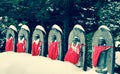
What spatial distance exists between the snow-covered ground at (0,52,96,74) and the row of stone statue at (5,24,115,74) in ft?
1.44

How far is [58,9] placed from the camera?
2580 cm

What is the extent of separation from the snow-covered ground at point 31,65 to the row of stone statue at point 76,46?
1.44ft

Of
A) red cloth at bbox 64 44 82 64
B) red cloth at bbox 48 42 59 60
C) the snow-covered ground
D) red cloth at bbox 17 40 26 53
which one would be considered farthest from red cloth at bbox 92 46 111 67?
red cloth at bbox 17 40 26 53

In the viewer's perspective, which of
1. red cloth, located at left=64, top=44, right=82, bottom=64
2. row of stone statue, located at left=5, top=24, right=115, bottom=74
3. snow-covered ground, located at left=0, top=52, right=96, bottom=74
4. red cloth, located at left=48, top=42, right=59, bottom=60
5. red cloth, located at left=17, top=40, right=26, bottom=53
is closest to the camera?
row of stone statue, located at left=5, top=24, right=115, bottom=74

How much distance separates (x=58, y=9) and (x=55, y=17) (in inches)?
25.4

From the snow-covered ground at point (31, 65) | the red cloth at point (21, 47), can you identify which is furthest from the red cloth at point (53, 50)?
the red cloth at point (21, 47)

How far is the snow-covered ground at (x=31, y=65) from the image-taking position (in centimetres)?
1588

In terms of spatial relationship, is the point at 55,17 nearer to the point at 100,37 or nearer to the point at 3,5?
the point at 3,5

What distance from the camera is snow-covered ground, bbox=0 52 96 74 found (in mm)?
15877

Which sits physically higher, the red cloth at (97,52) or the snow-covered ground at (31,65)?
the red cloth at (97,52)

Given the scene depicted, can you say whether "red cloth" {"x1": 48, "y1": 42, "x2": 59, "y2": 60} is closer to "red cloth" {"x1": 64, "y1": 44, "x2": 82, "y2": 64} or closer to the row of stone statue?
the row of stone statue

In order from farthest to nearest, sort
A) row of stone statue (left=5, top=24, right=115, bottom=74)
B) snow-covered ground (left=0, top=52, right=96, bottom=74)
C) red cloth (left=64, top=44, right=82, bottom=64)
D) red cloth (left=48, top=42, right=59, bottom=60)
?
1. red cloth (left=48, top=42, right=59, bottom=60)
2. red cloth (left=64, top=44, right=82, bottom=64)
3. snow-covered ground (left=0, top=52, right=96, bottom=74)
4. row of stone statue (left=5, top=24, right=115, bottom=74)

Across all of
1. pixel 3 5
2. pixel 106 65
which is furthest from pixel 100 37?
pixel 3 5

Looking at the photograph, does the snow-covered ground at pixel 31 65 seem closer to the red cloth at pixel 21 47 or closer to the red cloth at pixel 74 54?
the red cloth at pixel 74 54
